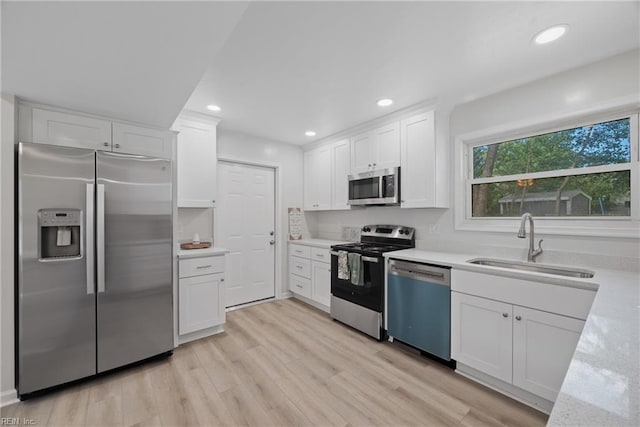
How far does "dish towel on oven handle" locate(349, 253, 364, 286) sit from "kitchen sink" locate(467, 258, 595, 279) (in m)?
1.02

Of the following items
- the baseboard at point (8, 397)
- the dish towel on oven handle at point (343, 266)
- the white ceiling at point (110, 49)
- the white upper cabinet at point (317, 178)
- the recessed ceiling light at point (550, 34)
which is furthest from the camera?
the white upper cabinet at point (317, 178)

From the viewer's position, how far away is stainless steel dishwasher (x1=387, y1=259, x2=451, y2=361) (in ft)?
7.52

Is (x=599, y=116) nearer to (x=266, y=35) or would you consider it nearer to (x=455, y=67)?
(x=455, y=67)

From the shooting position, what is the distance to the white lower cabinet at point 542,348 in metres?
1.69

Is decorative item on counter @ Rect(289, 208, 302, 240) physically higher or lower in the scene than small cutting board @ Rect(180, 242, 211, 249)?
higher

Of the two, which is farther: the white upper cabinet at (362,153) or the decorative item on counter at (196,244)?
the white upper cabinet at (362,153)

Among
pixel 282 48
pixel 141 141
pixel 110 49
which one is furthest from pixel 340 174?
pixel 110 49

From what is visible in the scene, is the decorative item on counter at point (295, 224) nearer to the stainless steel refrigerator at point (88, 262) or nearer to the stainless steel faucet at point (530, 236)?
the stainless steel refrigerator at point (88, 262)

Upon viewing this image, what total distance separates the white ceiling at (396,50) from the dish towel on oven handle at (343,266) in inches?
64.3

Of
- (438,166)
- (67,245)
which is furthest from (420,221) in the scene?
(67,245)

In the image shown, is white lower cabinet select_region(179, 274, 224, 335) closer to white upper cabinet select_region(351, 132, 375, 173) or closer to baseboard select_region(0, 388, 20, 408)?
baseboard select_region(0, 388, 20, 408)

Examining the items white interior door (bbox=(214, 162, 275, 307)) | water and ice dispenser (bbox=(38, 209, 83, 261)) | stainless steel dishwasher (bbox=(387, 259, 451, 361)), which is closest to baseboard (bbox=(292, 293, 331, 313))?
white interior door (bbox=(214, 162, 275, 307))

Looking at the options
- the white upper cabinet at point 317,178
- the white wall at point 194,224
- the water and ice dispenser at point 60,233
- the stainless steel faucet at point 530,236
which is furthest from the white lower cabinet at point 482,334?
the water and ice dispenser at point 60,233

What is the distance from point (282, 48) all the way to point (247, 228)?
2.56m
